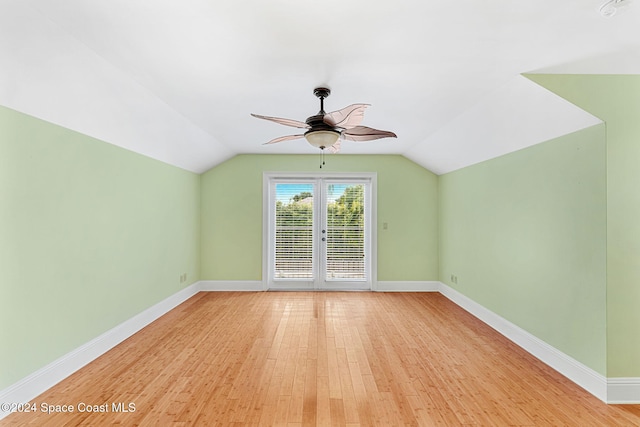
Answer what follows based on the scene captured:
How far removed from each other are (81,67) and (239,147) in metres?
2.76

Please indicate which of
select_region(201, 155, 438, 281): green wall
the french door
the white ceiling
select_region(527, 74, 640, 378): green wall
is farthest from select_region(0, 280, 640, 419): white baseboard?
the white ceiling

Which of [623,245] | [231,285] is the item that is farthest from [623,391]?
[231,285]

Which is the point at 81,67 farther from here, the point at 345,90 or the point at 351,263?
the point at 351,263

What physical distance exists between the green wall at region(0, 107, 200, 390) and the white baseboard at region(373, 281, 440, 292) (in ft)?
11.7

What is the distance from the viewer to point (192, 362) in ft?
9.22

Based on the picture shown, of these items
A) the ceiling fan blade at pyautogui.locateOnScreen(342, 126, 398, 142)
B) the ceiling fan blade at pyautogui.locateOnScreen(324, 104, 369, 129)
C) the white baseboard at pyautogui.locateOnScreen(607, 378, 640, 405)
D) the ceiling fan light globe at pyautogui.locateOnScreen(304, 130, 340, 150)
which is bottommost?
the white baseboard at pyautogui.locateOnScreen(607, 378, 640, 405)

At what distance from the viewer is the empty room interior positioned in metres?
1.81

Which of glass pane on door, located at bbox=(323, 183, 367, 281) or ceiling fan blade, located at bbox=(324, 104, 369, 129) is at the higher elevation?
ceiling fan blade, located at bbox=(324, 104, 369, 129)

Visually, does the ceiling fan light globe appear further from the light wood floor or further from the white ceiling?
the light wood floor

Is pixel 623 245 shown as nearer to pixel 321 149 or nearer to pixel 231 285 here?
pixel 321 149

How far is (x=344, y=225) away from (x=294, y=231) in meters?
0.93

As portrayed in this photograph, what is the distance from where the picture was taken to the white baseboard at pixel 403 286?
5.36m

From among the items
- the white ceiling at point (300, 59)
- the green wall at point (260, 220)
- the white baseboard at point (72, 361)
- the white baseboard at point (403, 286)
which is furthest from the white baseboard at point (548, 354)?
the white baseboard at point (72, 361)

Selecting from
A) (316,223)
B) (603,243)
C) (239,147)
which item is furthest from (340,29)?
(316,223)
